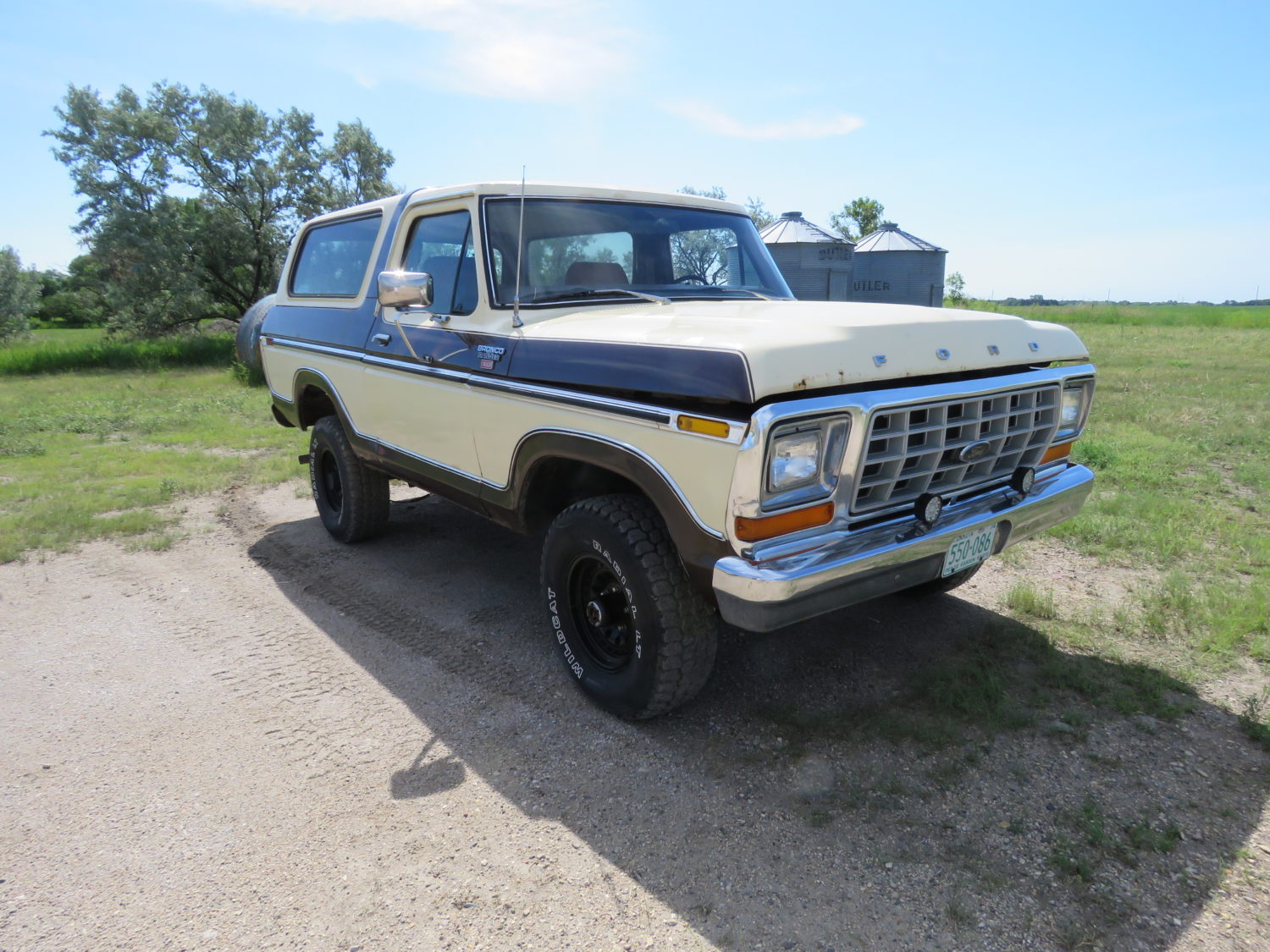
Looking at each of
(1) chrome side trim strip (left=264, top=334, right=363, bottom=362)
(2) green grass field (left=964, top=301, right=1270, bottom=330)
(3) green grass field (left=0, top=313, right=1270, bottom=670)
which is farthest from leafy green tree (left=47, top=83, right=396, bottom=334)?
(2) green grass field (left=964, top=301, right=1270, bottom=330)

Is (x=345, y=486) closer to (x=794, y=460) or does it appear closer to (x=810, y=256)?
(x=794, y=460)

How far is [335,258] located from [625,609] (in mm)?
3357

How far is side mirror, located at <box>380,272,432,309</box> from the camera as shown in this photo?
11.1 feet

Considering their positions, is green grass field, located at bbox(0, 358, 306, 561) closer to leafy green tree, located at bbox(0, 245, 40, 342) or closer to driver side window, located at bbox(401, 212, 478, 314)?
driver side window, located at bbox(401, 212, 478, 314)

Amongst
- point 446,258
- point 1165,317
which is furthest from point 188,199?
point 1165,317

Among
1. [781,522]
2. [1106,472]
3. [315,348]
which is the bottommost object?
[1106,472]

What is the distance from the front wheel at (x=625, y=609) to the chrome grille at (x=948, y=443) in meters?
0.72

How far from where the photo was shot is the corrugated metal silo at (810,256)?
1752 cm

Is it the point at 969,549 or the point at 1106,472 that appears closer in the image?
the point at 969,549

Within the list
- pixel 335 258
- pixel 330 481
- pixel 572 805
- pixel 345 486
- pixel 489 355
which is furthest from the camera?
pixel 330 481

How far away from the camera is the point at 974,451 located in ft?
9.75

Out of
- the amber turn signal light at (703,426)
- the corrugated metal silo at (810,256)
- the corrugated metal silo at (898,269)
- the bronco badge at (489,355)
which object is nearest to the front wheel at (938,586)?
the amber turn signal light at (703,426)

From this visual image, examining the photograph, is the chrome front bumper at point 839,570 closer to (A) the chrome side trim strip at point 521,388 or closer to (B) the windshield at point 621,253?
(A) the chrome side trim strip at point 521,388

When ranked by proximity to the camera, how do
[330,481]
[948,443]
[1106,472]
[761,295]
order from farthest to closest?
[1106,472] → [330,481] → [761,295] → [948,443]
